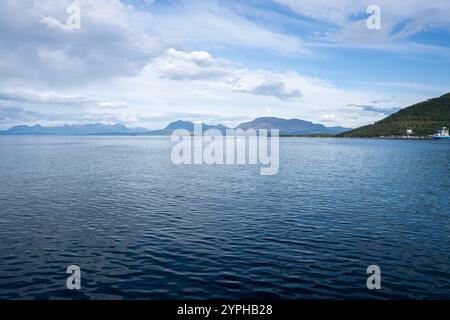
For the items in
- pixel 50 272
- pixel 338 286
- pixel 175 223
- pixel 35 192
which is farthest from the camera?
pixel 35 192

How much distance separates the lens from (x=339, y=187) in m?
69.6

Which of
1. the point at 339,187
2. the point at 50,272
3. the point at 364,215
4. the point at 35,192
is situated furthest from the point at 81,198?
the point at 339,187

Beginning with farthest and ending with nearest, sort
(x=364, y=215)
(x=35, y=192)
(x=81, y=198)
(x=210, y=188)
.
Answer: (x=210, y=188) → (x=35, y=192) → (x=81, y=198) → (x=364, y=215)

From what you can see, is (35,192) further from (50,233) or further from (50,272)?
(50,272)

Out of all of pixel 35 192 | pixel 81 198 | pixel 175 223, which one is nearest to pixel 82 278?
pixel 175 223

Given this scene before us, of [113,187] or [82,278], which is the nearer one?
[82,278]

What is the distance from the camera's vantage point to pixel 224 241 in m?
35.6

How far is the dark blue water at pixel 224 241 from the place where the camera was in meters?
25.3

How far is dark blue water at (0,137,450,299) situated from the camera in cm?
2534
